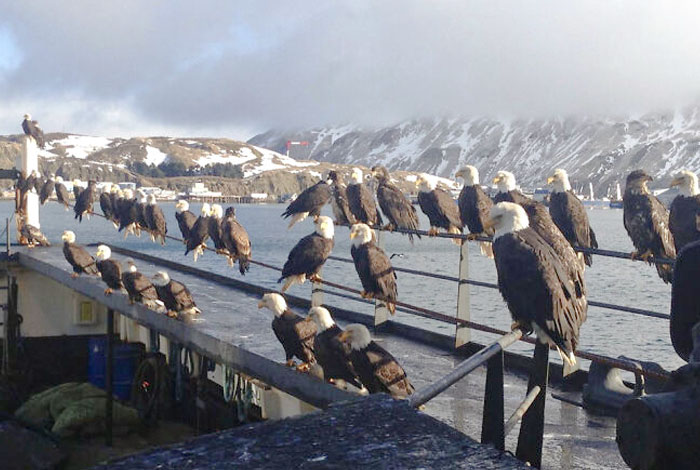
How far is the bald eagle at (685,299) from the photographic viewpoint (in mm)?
1509

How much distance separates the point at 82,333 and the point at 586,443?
480 inches

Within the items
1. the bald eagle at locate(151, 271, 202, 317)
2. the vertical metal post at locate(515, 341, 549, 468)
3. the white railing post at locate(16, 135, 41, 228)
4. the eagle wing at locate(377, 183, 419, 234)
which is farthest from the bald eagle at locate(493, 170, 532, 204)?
the white railing post at locate(16, 135, 41, 228)

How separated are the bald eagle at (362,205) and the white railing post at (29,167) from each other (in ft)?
36.6

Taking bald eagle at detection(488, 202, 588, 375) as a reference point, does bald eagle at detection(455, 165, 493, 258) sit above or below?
above

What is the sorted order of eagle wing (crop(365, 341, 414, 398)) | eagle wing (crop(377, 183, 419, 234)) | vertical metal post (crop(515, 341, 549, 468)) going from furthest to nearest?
eagle wing (crop(377, 183, 419, 234)), eagle wing (crop(365, 341, 414, 398)), vertical metal post (crop(515, 341, 549, 468))

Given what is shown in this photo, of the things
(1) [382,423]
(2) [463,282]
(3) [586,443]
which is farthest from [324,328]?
(1) [382,423]

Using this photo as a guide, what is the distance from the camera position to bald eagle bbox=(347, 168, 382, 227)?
37.0ft

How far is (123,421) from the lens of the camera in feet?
39.8

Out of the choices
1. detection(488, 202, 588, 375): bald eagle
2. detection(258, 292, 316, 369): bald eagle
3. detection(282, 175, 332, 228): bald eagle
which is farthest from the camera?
detection(282, 175, 332, 228): bald eagle

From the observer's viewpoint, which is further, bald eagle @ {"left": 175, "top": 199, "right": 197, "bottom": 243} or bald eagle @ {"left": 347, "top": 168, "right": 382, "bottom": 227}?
bald eagle @ {"left": 175, "top": 199, "right": 197, "bottom": 243}

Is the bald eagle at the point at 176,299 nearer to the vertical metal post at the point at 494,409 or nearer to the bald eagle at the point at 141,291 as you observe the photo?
the bald eagle at the point at 141,291

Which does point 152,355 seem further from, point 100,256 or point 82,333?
point 82,333

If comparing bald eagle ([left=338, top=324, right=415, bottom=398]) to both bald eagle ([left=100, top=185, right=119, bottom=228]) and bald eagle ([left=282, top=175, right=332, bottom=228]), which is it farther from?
bald eagle ([left=100, top=185, right=119, bottom=228])

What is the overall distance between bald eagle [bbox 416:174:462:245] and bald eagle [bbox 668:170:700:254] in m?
2.96
